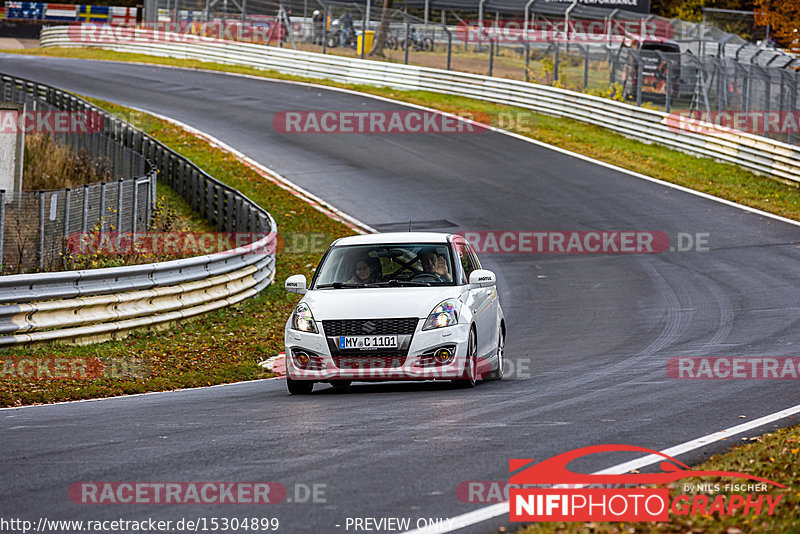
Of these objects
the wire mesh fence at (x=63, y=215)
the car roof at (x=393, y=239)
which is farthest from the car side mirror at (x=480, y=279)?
the wire mesh fence at (x=63, y=215)

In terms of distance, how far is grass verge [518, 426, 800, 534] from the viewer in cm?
564

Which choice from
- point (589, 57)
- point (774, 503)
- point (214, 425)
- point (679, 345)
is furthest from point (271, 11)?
point (774, 503)

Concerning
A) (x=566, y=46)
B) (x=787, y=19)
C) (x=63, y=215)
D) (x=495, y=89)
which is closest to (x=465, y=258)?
(x=63, y=215)

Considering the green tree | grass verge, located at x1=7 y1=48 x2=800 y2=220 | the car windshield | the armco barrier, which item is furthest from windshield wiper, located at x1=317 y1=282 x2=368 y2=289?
the green tree

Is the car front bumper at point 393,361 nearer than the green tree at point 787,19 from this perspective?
Yes

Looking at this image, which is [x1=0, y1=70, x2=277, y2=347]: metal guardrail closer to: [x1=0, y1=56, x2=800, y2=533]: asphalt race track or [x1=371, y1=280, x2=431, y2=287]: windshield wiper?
[x1=0, y1=56, x2=800, y2=533]: asphalt race track

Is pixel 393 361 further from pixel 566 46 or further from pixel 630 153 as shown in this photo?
pixel 566 46

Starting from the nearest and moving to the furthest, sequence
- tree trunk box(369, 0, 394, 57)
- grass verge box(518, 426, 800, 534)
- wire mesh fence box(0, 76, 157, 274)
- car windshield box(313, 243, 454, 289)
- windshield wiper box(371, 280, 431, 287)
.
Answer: grass verge box(518, 426, 800, 534) < windshield wiper box(371, 280, 431, 287) < car windshield box(313, 243, 454, 289) < wire mesh fence box(0, 76, 157, 274) < tree trunk box(369, 0, 394, 57)

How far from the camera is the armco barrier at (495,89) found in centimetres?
3028

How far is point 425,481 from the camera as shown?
21.9 ft

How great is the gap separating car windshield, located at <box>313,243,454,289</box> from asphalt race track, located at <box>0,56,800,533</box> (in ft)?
3.64

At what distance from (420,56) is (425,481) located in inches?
1506

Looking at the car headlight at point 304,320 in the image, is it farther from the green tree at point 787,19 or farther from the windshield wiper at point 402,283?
the green tree at point 787,19

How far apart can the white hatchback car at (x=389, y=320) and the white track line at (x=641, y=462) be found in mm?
2991
